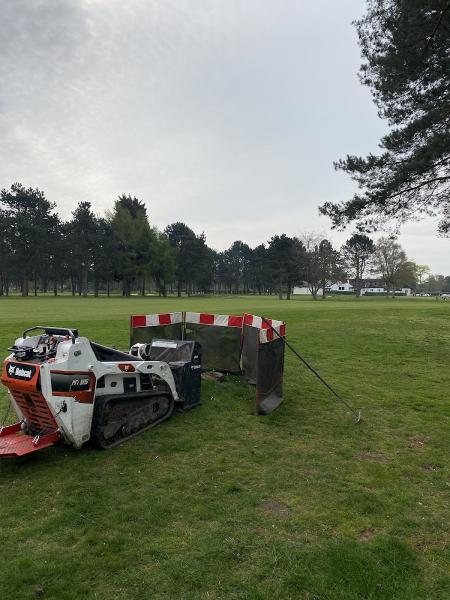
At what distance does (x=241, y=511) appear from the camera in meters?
3.99

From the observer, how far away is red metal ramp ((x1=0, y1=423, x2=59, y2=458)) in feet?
15.3

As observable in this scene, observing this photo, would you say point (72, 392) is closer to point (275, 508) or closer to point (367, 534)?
point (275, 508)

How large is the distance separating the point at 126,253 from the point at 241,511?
258 ft

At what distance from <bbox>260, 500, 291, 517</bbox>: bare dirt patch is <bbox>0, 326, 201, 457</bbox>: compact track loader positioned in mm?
2337

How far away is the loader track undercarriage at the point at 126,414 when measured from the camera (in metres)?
5.26

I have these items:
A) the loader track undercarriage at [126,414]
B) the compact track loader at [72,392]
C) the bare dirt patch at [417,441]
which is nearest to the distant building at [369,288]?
the bare dirt patch at [417,441]

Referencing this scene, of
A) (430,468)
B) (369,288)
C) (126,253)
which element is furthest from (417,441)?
(369,288)

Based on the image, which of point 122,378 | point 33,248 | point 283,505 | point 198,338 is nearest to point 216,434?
point 122,378

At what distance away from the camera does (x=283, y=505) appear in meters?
4.14

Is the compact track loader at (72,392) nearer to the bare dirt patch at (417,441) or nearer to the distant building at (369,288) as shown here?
the bare dirt patch at (417,441)

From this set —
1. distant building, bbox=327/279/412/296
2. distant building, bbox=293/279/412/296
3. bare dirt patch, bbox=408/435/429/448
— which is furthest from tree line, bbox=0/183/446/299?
bare dirt patch, bbox=408/435/429/448

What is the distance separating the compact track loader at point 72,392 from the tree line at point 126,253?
68.2 meters

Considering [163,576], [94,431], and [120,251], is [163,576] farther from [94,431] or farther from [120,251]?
[120,251]

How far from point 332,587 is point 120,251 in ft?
261
